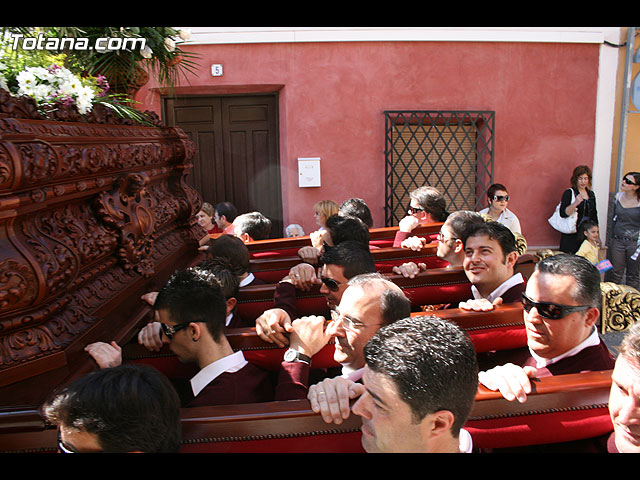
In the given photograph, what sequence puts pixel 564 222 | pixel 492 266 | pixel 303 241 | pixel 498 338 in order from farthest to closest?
pixel 564 222 → pixel 303 241 → pixel 492 266 → pixel 498 338

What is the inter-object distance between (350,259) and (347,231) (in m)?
0.88

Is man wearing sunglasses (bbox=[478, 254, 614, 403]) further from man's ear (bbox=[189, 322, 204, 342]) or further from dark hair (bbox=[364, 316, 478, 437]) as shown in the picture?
man's ear (bbox=[189, 322, 204, 342])

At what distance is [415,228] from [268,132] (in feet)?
10.8

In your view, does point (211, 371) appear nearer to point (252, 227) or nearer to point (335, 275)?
point (335, 275)

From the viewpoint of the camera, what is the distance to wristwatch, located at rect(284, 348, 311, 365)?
1887 mm

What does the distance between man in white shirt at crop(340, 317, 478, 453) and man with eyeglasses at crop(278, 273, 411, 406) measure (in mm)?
551

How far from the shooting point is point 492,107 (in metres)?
6.68

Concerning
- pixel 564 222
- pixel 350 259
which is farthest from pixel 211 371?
pixel 564 222

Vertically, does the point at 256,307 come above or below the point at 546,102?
below

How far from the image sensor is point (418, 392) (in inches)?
48.3

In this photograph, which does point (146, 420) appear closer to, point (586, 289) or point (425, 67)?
point (586, 289)

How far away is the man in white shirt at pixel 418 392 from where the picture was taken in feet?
4.04

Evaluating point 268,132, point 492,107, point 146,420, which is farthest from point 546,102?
point 146,420

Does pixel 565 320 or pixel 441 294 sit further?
pixel 441 294
